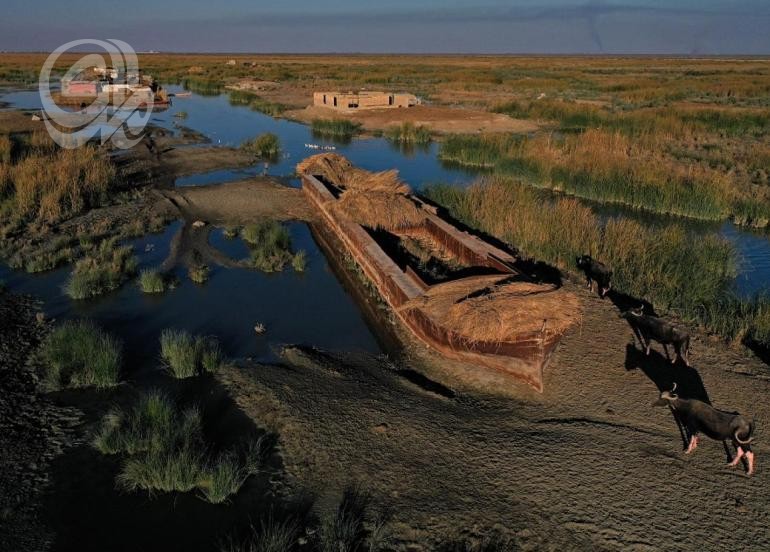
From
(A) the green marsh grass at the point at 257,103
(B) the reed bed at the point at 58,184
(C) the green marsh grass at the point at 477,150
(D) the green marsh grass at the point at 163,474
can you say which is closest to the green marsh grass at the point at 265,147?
(C) the green marsh grass at the point at 477,150

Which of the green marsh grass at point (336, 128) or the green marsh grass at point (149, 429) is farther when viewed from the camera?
the green marsh grass at point (336, 128)

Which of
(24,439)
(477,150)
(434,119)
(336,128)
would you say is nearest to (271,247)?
(24,439)

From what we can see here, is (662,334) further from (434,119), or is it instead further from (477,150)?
(434,119)

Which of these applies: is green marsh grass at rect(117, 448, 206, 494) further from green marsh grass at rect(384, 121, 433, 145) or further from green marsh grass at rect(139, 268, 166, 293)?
green marsh grass at rect(384, 121, 433, 145)

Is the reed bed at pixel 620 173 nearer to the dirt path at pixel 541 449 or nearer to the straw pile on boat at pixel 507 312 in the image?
the dirt path at pixel 541 449

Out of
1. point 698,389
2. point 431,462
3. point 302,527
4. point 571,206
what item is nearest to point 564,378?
point 698,389

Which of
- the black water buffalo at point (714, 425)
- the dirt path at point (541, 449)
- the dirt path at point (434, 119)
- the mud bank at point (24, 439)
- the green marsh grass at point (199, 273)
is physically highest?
the dirt path at point (434, 119)

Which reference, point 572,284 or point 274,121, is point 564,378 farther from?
point 274,121
